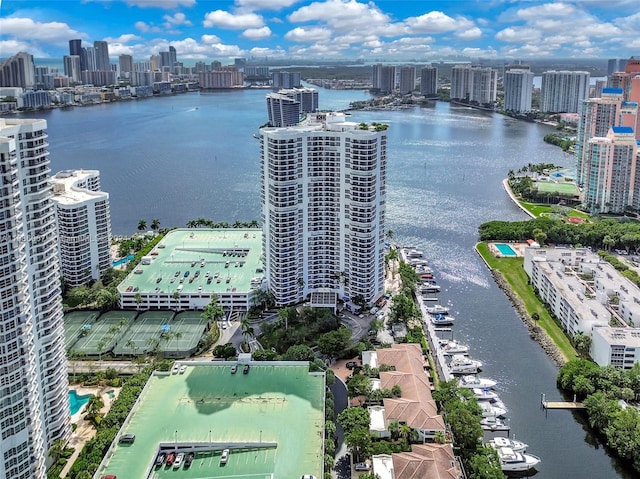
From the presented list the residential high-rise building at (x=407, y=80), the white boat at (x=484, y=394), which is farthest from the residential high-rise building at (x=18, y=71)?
the white boat at (x=484, y=394)

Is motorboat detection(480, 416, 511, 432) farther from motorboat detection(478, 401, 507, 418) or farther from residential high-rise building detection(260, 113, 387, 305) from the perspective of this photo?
residential high-rise building detection(260, 113, 387, 305)

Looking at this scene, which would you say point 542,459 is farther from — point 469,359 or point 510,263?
point 510,263

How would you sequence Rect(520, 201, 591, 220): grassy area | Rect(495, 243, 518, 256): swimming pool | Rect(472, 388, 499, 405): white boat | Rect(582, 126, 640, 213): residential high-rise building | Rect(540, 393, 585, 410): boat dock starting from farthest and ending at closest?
Rect(520, 201, 591, 220): grassy area, Rect(582, 126, 640, 213): residential high-rise building, Rect(495, 243, 518, 256): swimming pool, Rect(472, 388, 499, 405): white boat, Rect(540, 393, 585, 410): boat dock

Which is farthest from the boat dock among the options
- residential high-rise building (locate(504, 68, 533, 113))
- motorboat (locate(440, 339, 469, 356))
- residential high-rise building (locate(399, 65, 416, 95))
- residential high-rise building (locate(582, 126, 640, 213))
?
residential high-rise building (locate(399, 65, 416, 95))

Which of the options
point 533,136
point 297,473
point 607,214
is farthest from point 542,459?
point 533,136

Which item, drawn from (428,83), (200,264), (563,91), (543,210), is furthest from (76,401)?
(428,83)
